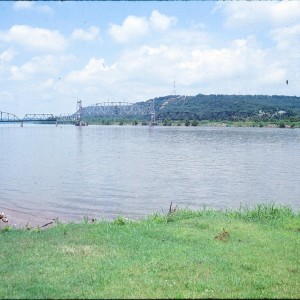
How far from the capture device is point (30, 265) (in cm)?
1369

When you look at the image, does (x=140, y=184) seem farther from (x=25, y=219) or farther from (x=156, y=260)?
(x=156, y=260)

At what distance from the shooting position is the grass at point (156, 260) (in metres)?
11.1

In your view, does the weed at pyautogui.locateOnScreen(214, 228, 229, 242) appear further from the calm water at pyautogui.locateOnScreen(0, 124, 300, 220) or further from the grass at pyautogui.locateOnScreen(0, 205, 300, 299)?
the calm water at pyautogui.locateOnScreen(0, 124, 300, 220)

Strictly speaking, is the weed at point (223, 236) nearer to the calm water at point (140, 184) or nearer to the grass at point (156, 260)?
the grass at point (156, 260)

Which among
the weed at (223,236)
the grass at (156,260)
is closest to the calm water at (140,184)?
the grass at (156,260)

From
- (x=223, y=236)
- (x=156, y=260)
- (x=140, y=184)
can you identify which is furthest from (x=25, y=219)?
(x=140, y=184)

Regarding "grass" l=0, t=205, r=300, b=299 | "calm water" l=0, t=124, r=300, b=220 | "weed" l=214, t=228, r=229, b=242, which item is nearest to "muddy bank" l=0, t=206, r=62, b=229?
"calm water" l=0, t=124, r=300, b=220

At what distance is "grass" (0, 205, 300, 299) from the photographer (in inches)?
437

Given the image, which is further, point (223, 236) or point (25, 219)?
point (25, 219)

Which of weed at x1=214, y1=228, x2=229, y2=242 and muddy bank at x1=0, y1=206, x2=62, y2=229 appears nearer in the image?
weed at x1=214, y1=228, x2=229, y2=242

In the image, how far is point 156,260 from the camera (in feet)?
44.8

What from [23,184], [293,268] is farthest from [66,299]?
[23,184]

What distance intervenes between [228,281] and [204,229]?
7122 millimetres

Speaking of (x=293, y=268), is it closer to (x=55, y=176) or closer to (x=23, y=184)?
(x=23, y=184)
